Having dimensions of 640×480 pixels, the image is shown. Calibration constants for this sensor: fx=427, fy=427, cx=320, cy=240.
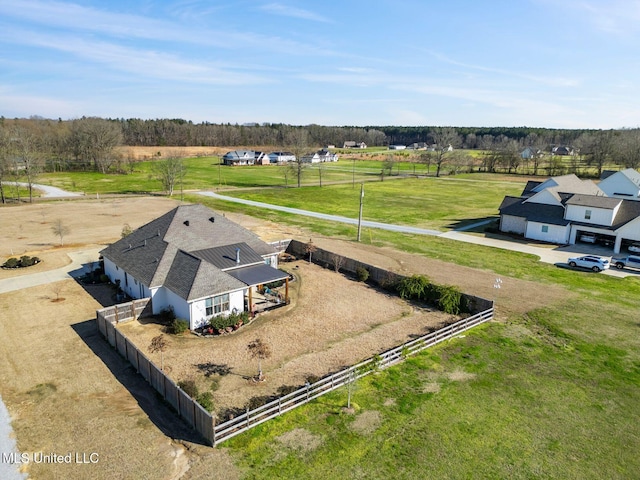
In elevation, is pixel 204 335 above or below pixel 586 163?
below

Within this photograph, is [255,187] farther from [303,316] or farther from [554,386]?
[554,386]

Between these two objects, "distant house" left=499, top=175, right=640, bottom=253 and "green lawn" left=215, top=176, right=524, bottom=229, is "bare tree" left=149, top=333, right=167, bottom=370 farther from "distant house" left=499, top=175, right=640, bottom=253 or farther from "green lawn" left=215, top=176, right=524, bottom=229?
"distant house" left=499, top=175, right=640, bottom=253

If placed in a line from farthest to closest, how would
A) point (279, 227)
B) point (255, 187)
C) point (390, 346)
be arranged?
point (255, 187), point (279, 227), point (390, 346)

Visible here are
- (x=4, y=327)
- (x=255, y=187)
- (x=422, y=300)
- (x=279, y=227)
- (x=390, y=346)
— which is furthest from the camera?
(x=255, y=187)

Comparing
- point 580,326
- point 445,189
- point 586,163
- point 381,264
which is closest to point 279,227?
point 381,264

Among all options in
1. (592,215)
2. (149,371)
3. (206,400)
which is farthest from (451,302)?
(592,215)

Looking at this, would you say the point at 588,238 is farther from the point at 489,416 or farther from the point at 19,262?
the point at 19,262

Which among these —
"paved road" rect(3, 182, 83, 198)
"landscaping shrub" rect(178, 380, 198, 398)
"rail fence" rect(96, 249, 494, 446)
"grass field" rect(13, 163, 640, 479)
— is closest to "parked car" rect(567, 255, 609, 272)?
"grass field" rect(13, 163, 640, 479)
